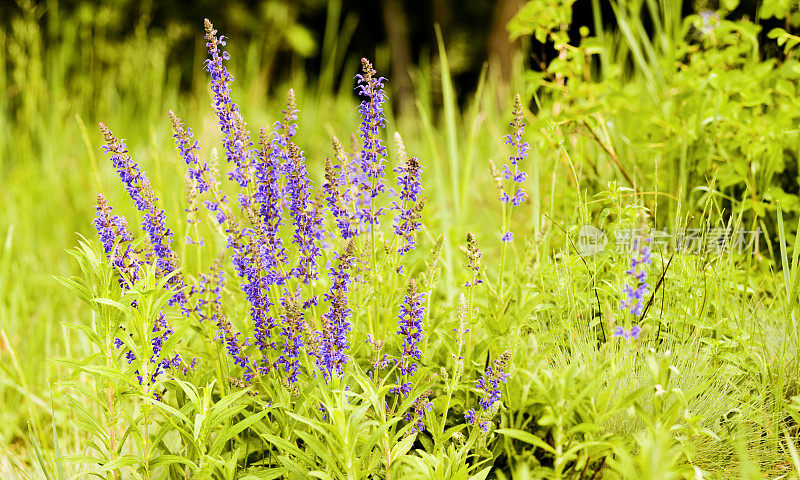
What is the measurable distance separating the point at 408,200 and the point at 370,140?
0.21 m

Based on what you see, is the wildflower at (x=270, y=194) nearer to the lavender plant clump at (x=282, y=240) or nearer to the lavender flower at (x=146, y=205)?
the lavender plant clump at (x=282, y=240)

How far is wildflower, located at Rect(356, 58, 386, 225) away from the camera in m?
1.95

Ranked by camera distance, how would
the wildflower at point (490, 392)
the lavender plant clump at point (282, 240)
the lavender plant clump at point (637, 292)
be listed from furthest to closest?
1. the lavender plant clump at point (282, 240)
2. the wildflower at point (490, 392)
3. the lavender plant clump at point (637, 292)

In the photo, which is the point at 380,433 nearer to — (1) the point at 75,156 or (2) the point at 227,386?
(2) the point at 227,386

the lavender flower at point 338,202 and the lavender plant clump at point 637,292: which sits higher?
the lavender flower at point 338,202

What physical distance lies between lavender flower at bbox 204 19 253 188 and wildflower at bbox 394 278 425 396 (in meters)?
0.59

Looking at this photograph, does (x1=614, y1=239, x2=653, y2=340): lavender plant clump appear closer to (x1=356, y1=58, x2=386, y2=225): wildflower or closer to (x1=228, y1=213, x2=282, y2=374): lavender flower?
(x1=356, y1=58, x2=386, y2=225): wildflower

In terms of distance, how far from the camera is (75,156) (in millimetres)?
5695

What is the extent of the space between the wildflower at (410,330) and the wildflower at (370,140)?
0.28 m

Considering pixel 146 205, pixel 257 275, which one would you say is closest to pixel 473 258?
pixel 257 275

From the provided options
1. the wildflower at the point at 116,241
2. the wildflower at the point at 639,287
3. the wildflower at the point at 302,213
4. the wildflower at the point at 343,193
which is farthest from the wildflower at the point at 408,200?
the wildflower at the point at 116,241

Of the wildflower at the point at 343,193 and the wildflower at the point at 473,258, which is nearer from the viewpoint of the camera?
the wildflower at the point at 473,258

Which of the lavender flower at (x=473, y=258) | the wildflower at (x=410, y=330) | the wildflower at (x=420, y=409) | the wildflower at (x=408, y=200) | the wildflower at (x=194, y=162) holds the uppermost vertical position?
the wildflower at (x=194, y=162)

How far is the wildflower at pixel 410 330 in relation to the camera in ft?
6.01
